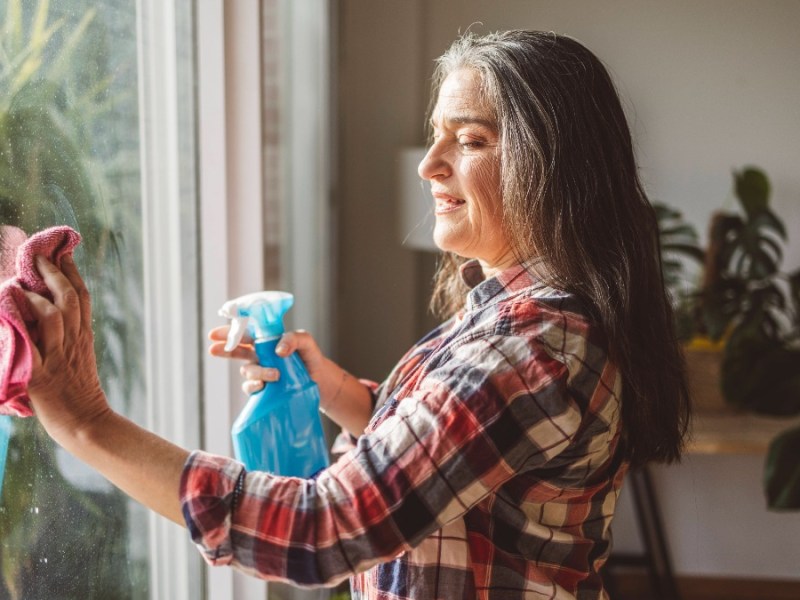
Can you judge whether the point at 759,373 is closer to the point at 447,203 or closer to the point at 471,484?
the point at 447,203

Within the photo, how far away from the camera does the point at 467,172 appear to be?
97 centimetres

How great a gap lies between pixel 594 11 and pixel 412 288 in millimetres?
1097

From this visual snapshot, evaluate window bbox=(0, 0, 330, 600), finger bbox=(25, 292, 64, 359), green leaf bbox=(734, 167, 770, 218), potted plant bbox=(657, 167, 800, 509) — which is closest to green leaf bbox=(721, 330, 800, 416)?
potted plant bbox=(657, 167, 800, 509)

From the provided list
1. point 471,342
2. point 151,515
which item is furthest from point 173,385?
point 471,342

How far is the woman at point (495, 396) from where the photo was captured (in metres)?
0.72

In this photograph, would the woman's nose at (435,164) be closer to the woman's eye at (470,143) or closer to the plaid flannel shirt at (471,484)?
the woman's eye at (470,143)

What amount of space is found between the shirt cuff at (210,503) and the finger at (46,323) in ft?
0.47

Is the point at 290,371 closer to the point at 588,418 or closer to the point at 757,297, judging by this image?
the point at 588,418

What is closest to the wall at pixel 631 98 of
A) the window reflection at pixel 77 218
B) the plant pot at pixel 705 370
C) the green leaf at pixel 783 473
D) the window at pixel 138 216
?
the plant pot at pixel 705 370

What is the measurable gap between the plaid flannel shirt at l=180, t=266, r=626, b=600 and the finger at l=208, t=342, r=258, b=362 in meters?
0.18

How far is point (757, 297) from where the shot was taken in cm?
268

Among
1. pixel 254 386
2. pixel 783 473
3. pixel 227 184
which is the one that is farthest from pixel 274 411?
pixel 783 473

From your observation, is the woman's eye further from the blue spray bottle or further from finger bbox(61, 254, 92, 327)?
finger bbox(61, 254, 92, 327)

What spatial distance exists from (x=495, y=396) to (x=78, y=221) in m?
0.47
